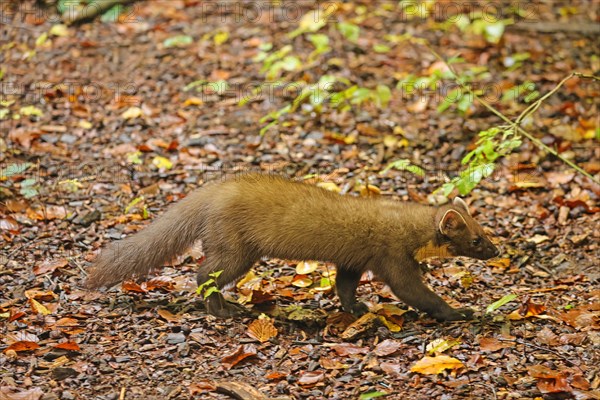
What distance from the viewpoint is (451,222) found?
6.42 metres

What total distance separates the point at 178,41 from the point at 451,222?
6.26 meters

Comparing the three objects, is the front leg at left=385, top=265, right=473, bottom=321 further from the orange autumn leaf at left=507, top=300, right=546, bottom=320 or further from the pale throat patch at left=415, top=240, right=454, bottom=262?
the orange autumn leaf at left=507, top=300, right=546, bottom=320

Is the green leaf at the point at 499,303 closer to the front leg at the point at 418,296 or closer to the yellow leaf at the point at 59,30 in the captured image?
the front leg at the point at 418,296

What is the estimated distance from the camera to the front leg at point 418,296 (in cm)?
624

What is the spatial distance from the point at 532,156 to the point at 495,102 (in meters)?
1.25

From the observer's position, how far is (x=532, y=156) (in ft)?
29.9

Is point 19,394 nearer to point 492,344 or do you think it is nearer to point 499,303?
point 492,344

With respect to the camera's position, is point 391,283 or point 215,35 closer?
point 391,283

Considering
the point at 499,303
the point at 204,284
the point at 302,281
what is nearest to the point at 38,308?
the point at 204,284

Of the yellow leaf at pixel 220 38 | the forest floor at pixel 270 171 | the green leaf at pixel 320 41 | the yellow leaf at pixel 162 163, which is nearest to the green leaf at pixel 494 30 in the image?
the forest floor at pixel 270 171

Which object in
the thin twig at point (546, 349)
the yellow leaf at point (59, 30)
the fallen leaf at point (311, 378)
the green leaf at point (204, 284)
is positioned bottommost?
the thin twig at point (546, 349)

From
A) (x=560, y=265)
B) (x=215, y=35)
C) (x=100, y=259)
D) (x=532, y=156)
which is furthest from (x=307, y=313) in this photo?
(x=215, y=35)

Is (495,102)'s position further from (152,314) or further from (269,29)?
(152,314)

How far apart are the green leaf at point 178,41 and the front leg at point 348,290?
5949mm
